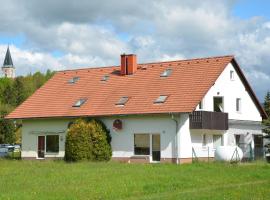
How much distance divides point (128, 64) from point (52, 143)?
8016 millimetres

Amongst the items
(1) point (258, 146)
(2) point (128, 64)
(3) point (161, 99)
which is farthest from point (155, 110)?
(1) point (258, 146)

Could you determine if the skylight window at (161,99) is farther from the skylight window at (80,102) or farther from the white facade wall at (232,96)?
the skylight window at (80,102)

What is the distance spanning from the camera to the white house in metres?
36.2

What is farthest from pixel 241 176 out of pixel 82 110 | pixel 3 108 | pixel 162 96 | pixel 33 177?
pixel 3 108

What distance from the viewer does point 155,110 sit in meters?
36.0

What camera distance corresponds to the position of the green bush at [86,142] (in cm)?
3650

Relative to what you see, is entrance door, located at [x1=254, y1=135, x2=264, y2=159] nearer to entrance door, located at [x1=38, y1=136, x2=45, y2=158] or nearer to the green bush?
the green bush

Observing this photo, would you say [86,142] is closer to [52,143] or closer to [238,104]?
[52,143]

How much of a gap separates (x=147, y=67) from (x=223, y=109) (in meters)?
6.72

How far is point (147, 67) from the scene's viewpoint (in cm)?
4256

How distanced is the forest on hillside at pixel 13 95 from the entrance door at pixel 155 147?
140 feet

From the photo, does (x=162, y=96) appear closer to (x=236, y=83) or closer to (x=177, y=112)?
(x=177, y=112)

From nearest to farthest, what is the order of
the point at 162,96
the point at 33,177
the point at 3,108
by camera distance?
1. the point at 33,177
2. the point at 162,96
3. the point at 3,108

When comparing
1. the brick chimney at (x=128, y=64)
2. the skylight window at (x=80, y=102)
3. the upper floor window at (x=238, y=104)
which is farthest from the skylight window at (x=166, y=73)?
the skylight window at (x=80, y=102)
